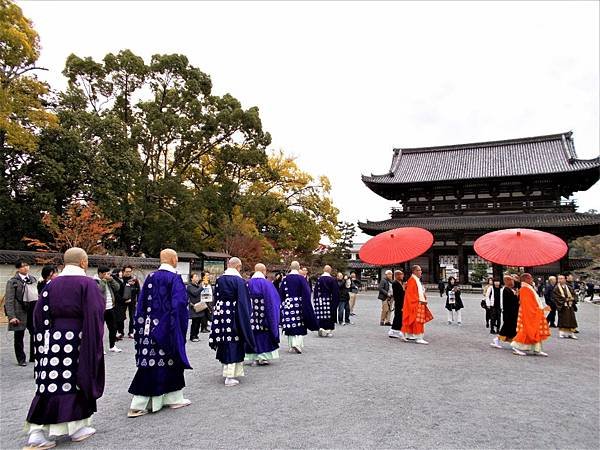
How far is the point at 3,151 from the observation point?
17.6 m

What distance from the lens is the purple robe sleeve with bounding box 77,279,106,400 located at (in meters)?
3.68

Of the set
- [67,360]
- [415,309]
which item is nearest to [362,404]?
[67,360]

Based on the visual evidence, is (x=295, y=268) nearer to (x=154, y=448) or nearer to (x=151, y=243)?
(x=154, y=448)

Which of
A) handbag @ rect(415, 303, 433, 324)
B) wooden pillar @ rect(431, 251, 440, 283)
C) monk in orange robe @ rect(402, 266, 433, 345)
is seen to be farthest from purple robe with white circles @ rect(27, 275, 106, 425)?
wooden pillar @ rect(431, 251, 440, 283)

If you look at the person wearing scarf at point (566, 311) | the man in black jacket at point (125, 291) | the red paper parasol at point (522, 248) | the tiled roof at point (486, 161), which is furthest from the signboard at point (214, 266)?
the tiled roof at point (486, 161)

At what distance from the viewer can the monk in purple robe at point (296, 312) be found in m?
7.94

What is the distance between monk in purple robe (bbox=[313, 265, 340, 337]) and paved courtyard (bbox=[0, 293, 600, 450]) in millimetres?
2122

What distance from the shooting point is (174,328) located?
4.42 meters

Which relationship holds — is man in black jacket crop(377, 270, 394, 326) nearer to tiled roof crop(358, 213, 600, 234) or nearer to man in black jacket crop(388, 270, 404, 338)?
man in black jacket crop(388, 270, 404, 338)

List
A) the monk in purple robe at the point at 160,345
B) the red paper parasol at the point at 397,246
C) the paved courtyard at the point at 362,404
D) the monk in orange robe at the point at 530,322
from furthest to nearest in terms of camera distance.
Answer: the red paper parasol at the point at 397,246 → the monk in orange robe at the point at 530,322 → the monk in purple robe at the point at 160,345 → the paved courtyard at the point at 362,404

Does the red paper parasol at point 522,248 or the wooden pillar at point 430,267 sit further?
the wooden pillar at point 430,267

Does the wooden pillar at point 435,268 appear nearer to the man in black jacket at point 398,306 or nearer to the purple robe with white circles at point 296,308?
the man in black jacket at point 398,306

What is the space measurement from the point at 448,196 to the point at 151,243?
863 inches

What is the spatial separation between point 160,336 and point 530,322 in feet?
22.2
